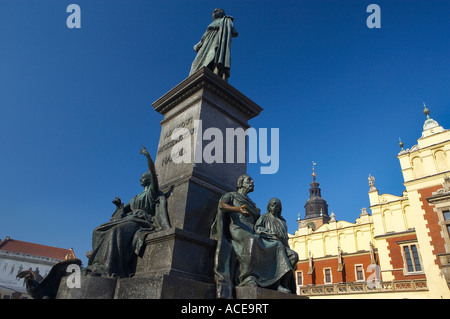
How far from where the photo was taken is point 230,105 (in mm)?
5773

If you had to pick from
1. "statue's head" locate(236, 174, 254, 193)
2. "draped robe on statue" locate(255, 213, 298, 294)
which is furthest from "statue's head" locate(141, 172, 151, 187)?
"draped robe on statue" locate(255, 213, 298, 294)

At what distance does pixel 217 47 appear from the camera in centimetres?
655

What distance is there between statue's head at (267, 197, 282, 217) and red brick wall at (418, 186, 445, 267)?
22.9 m

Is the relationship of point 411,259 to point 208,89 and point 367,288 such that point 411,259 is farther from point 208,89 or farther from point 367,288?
point 208,89

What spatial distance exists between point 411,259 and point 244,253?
27.4 meters

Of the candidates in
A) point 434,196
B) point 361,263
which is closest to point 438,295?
point 434,196

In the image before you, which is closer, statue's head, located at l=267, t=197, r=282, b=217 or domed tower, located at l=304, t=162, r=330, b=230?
statue's head, located at l=267, t=197, r=282, b=217

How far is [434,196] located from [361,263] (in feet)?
39.3

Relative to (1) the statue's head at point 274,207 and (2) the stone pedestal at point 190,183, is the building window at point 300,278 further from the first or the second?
(1) the statue's head at point 274,207

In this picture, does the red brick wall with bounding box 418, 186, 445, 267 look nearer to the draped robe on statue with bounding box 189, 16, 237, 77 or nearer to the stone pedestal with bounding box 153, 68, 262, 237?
the stone pedestal with bounding box 153, 68, 262, 237

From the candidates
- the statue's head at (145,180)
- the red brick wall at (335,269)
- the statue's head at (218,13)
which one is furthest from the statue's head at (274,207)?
the red brick wall at (335,269)

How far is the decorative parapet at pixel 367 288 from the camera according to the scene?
73.6 feet

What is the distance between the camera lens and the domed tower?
6262 cm
